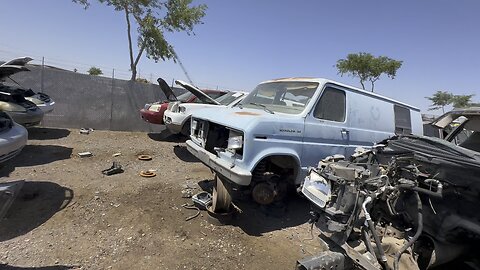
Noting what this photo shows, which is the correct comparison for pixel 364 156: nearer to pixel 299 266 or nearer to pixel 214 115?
pixel 299 266

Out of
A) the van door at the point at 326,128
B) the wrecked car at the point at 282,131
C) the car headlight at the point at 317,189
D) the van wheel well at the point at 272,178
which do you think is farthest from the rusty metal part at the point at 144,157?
the car headlight at the point at 317,189

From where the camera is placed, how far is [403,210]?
2816 millimetres

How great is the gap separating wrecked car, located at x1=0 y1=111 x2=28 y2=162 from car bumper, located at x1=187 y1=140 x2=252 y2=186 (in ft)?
9.16

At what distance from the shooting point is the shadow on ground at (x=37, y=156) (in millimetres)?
5886

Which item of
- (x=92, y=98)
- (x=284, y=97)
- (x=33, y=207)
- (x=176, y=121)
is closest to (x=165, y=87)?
(x=176, y=121)

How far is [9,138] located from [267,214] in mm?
4140

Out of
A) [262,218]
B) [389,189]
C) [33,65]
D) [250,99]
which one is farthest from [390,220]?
[33,65]

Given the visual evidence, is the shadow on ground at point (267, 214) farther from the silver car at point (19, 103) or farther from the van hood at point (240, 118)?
the silver car at point (19, 103)

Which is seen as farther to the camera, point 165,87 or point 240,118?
point 165,87

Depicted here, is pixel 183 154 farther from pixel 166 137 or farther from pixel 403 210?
pixel 403 210

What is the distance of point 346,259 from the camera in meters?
2.52

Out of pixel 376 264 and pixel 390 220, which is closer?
pixel 376 264

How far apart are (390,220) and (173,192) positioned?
343cm

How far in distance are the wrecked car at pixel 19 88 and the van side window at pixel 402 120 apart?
319 inches
